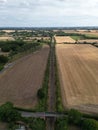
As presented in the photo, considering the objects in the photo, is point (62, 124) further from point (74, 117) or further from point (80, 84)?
point (80, 84)

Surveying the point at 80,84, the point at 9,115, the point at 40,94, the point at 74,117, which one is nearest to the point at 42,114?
the point at 9,115

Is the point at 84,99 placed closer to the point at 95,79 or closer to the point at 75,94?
the point at 75,94

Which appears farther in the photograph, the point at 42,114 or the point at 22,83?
the point at 22,83

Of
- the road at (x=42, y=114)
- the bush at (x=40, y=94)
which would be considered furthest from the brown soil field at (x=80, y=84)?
the road at (x=42, y=114)

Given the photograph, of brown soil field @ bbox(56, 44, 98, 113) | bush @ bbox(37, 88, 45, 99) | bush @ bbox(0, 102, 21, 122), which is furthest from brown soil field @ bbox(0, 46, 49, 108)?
bush @ bbox(0, 102, 21, 122)

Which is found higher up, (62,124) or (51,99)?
(62,124)

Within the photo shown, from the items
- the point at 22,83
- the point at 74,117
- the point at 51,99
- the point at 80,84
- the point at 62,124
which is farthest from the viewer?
the point at 22,83

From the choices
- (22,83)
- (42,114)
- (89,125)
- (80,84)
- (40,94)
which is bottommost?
(22,83)

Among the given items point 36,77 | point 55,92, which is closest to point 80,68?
point 36,77

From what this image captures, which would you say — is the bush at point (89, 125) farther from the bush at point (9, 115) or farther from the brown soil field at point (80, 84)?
the bush at point (9, 115)
